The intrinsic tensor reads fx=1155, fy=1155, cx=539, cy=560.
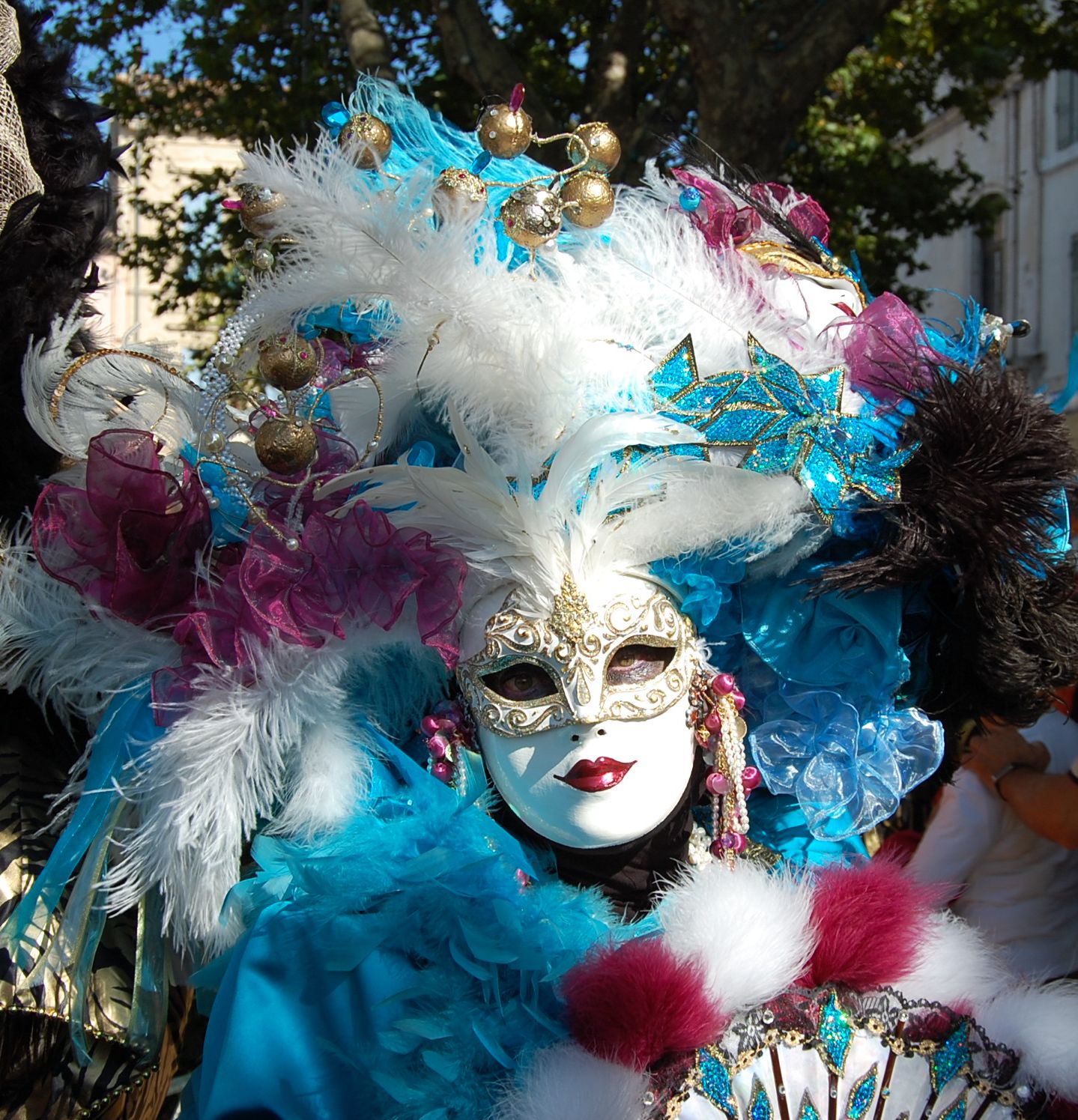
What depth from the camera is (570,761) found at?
162 cm

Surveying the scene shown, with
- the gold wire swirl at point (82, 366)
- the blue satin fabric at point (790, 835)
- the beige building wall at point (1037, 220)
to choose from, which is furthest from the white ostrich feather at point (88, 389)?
the beige building wall at point (1037, 220)

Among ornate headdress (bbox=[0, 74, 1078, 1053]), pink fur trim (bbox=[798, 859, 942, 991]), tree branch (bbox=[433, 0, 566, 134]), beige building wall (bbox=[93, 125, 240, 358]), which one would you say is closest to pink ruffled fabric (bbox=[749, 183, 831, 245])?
ornate headdress (bbox=[0, 74, 1078, 1053])

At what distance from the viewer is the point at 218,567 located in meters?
1.73

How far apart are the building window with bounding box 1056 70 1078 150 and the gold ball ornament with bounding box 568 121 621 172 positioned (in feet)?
39.6

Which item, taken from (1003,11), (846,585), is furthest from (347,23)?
(846,585)

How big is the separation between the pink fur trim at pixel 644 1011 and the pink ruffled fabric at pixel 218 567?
487mm

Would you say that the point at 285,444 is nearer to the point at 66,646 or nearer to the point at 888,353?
the point at 66,646

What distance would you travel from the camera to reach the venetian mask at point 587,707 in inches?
63.8

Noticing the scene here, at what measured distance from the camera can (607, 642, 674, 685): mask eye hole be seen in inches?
65.2

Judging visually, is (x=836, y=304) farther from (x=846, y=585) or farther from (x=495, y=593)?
(x=495, y=593)

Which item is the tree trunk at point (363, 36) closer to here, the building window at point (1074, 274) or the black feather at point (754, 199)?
the black feather at point (754, 199)

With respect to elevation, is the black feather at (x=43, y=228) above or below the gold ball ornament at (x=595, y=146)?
below

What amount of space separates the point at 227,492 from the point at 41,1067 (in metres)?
0.87

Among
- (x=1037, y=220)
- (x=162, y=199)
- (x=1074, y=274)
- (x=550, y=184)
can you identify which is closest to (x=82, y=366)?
(x=550, y=184)
